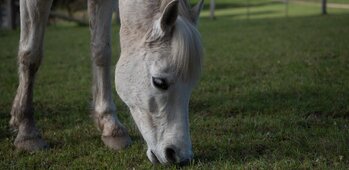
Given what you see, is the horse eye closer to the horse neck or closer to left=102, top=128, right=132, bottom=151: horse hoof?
the horse neck

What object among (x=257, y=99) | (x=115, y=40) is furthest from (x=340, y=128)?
(x=115, y=40)

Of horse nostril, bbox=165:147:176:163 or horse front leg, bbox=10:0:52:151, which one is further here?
horse front leg, bbox=10:0:52:151

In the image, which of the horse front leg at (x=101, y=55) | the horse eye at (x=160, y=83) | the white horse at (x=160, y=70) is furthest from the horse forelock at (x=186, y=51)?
the horse front leg at (x=101, y=55)

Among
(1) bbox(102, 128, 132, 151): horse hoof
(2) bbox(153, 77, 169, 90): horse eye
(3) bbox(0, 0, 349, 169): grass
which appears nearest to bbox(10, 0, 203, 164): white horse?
(2) bbox(153, 77, 169, 90): horse eye

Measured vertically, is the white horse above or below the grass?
above

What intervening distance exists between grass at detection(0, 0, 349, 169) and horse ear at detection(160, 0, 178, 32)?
0.98 metres

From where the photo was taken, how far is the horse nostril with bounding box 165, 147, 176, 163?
3311 millimetres

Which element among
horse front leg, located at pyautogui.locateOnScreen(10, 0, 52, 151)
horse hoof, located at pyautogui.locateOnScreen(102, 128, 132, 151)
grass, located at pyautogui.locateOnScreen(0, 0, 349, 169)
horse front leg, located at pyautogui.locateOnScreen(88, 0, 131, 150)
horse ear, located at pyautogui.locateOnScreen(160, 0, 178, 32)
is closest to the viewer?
horse ear, located at pyautogui.locateOnScreen(160, 0, 178, 32)

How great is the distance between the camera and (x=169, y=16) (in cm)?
320

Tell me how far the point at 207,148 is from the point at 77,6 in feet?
80.4

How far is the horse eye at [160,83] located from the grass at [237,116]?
0.60 metres

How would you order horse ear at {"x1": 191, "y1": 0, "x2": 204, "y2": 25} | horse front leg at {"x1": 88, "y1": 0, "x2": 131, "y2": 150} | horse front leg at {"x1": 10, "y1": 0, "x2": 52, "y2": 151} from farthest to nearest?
horse front leg at {"x1": 88, "y1": 0, "x2": 131, "y2": 150}
horse front leg at {"x1": 10, "y1": 0, "x2": 52, "y2": 151}
horse ear at {"x1": 191, "y1": 0, "x2": 204, "y2": 25}

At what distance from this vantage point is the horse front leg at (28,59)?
4469 millimetres

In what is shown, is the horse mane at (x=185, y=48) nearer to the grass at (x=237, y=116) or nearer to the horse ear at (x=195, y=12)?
the horse ear at (x=195, y=12)
